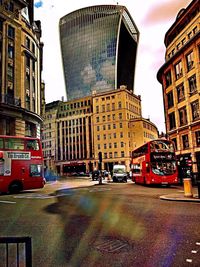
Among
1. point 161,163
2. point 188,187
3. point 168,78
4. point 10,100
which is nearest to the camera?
point 188,187

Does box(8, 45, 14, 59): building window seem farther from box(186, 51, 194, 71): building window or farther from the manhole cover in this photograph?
the manhole cover

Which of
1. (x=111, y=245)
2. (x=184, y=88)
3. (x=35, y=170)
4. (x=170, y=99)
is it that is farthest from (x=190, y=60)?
(x=111, y=245)

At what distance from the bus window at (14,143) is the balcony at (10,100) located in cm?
1162

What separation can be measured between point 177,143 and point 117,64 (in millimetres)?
94996

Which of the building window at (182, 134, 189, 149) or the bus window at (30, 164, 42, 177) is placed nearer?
the bus window at (30, 164, 42, 177)

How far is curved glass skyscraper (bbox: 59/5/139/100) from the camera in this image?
415ft

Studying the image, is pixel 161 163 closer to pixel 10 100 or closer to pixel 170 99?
pixel 170 99

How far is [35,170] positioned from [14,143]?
Result: 9.66 ft

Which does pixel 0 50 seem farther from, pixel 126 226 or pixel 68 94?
pixel 68 94

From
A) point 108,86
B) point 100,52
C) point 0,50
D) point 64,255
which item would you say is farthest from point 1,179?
point 100,52

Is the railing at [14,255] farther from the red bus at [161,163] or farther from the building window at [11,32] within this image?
the building window at [11,32]

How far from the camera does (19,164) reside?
19.8 metres

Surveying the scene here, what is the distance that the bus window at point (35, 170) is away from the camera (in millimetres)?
20764

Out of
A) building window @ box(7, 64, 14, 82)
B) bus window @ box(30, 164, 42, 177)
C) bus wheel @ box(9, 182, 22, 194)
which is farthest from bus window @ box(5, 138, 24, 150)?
building window @ box(7, 64, 14, 82)
